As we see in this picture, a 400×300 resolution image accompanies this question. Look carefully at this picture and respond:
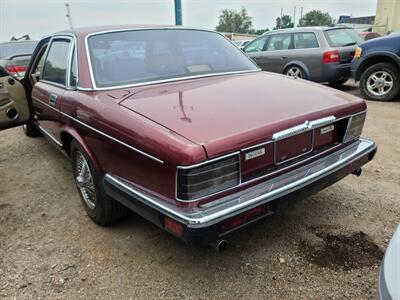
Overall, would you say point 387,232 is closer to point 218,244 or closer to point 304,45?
point 218,244

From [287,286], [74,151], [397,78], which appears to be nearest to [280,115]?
[287,286]

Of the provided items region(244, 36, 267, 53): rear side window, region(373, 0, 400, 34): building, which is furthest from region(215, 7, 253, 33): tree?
region(244, 36, 267, 53): rear side window

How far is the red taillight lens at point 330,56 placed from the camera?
7812mm

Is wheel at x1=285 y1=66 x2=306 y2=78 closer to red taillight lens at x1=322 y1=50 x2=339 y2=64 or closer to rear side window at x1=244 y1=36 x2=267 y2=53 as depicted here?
red taillight lens at x1=322 y1=50 x2=339 y2=64

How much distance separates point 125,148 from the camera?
2309 mm

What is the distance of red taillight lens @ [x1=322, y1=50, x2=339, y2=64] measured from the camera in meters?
7.81

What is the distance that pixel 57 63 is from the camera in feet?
12.2

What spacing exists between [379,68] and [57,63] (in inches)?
239

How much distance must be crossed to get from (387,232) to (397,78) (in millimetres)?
5093

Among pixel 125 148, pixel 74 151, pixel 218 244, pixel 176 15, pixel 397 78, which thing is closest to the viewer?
pixel 218 244

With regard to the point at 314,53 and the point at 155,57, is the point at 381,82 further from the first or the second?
the point at 155,57

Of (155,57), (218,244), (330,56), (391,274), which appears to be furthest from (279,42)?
(391,274)

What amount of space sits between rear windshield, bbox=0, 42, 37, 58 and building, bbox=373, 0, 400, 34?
41.7 metres

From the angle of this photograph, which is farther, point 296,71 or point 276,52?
point 276,52
